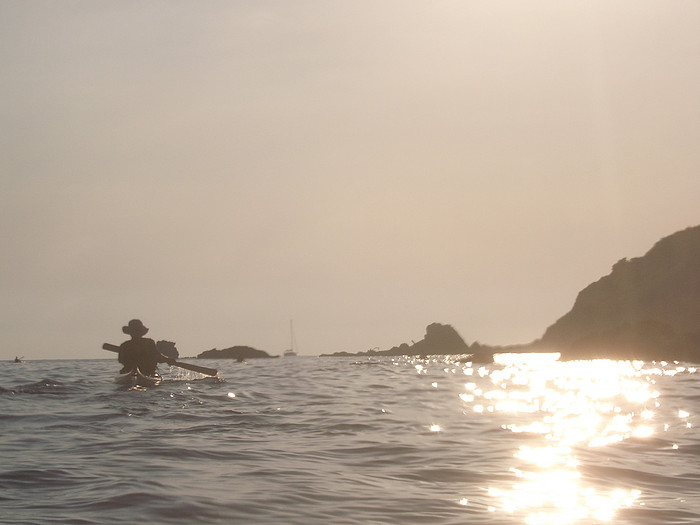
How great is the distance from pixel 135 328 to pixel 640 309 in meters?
144

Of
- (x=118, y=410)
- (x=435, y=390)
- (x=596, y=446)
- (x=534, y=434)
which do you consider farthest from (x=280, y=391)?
(x=596, y=446)

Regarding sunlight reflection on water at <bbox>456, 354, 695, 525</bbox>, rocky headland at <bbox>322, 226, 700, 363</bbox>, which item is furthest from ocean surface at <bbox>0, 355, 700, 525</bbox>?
rocky headland at <bbox>322, 226, 700, 363</bbox>

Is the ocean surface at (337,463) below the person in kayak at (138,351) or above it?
below

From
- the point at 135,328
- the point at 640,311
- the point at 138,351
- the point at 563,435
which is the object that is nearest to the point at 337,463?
the point at 563,435

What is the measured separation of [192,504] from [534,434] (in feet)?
30.6

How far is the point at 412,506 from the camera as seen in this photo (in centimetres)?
854

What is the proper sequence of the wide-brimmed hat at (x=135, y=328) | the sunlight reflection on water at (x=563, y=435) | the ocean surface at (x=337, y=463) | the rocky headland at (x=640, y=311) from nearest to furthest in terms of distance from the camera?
the ocean surface at (x=337, y=463) → the sunlight reflection on water at (x=563, y=435) → the wide-brimmed hat at (x=135, y=328) → the rocky headland at (x=640, y=311)

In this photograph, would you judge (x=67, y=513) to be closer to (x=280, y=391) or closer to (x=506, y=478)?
(x=506, y=478)

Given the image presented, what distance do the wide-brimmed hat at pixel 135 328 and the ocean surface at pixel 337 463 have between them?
3942mm

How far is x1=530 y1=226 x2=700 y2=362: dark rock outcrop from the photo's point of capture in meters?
105

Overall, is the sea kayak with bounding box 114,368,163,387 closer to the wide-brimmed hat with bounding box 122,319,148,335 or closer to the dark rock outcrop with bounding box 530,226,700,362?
the wide-brimmed hat with bounding box 122,319,148,335

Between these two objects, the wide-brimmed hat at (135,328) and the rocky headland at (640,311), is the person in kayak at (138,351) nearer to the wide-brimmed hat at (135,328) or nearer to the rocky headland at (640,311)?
the wide-brimmed hat at (135,328)

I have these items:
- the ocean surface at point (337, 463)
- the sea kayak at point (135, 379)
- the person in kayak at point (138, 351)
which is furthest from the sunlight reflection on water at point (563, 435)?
the person in kayak at point (138, 351)

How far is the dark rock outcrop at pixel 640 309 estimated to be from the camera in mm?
104750
